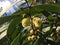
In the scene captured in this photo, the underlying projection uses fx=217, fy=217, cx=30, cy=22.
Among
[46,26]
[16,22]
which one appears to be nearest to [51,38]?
[46,26]

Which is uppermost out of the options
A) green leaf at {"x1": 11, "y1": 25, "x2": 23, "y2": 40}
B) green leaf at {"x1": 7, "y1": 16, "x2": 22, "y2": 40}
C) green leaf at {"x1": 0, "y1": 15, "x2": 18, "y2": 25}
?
green leaf at {"x1": 0, "y1": 15, "x2": 18, "y2": 25}

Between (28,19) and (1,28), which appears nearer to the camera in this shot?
(28,19)

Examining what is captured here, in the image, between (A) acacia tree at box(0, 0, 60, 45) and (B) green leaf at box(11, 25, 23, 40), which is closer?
(A) acacia tree at box(0, 0, 60, 45)

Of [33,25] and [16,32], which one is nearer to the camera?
[33,25]

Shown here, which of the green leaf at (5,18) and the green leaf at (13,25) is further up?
the green leaf at (5,18)

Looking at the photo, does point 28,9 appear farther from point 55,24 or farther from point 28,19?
point 55,24

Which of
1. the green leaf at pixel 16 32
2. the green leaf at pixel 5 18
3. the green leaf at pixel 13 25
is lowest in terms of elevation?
the green leaf at pixel 16 32

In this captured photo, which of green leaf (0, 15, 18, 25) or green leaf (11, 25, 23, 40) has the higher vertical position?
green leaf (0, 15, 18, 25)

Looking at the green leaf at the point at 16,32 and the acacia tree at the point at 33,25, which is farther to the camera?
the green leaf at the point at 16,32
